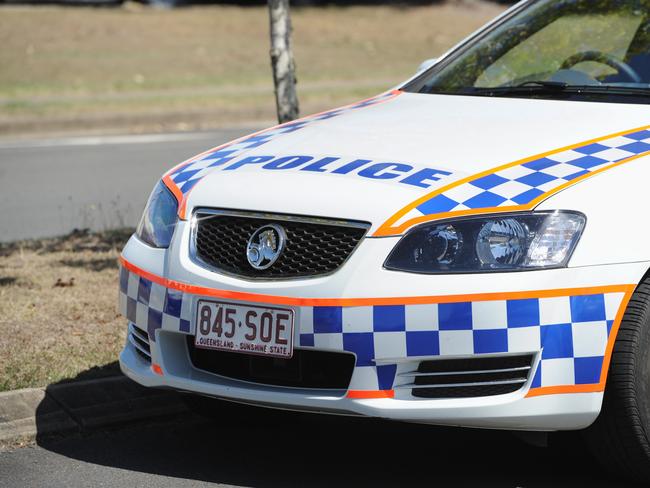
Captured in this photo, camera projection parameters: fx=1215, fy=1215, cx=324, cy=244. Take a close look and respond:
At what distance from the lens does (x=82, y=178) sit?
10.3m

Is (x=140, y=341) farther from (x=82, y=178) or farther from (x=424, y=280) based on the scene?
(x=82, y=178)

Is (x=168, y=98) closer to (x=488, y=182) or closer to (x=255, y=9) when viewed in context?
(x=255, y=9)

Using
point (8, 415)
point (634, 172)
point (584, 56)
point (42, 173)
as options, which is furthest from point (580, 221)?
point (42, 173)

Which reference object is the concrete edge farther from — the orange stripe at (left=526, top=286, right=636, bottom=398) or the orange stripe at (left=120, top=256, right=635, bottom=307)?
the orange stripe at (left=526, top=286, right=636, bottom=398)

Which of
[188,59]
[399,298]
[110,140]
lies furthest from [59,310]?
[188,59]

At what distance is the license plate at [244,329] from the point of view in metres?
3.51

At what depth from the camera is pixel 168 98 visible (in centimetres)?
1534

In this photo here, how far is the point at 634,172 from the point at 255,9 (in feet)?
64.3

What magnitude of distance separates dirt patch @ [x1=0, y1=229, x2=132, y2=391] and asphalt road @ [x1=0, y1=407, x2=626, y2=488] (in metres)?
0.55

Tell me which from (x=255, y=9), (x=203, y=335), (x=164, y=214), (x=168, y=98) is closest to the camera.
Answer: (x=203, y=335)

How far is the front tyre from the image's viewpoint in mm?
3418

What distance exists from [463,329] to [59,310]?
282 cm

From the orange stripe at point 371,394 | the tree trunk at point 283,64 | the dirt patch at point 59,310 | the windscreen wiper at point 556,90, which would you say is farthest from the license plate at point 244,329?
the tree trunk at point 283,64

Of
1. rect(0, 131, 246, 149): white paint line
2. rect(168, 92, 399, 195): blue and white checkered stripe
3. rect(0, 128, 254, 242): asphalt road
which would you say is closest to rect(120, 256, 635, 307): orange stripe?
rect(168, 92, 399, 195): blue and white checkered stripe
